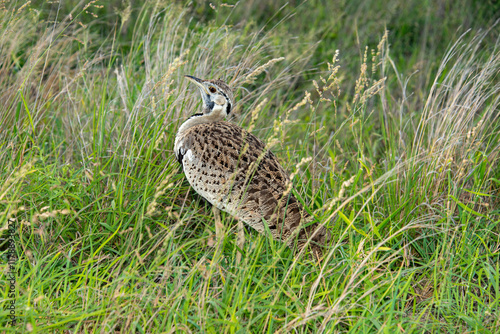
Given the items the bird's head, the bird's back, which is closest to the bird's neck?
the bird's head

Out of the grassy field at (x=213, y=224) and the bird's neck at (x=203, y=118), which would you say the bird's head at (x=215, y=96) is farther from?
the grassy field at (x=213, y=224)

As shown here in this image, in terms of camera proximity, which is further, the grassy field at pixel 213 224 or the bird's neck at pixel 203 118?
the bird's neck at pixel 203 118

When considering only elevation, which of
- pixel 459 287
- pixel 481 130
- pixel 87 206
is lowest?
pixel 459 287

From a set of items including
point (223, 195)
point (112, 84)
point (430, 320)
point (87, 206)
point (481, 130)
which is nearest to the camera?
point (430, 320)

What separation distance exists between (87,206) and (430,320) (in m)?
2.28

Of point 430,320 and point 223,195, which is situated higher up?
point 223,195

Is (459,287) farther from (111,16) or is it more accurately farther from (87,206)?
(111,16)

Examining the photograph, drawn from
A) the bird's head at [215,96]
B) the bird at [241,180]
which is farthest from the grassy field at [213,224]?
the bird's head at [215,96]

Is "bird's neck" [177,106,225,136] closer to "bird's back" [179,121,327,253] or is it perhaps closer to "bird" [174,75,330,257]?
"bird" [174,75,330,257]

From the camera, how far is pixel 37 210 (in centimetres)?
352

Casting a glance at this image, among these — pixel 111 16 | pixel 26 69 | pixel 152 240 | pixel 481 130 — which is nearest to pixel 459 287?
pixel 481 130

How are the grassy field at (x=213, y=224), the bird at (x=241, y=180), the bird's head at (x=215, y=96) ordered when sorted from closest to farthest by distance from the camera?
the grassy field at (x=213, y=224), the bird at (x=241, y=180), the bird's head at (x=215, y=96)

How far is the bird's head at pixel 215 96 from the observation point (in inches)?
161

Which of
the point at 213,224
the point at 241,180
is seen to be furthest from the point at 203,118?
the point at 213,224
